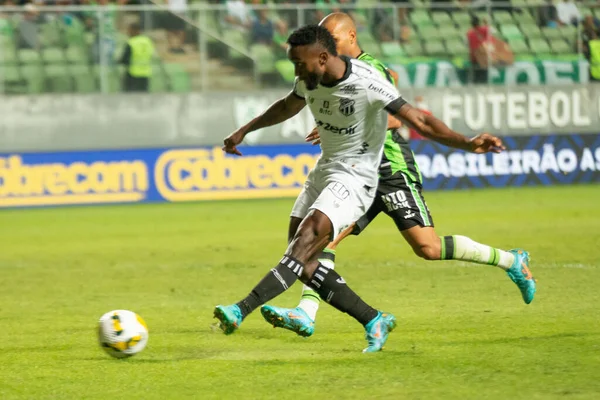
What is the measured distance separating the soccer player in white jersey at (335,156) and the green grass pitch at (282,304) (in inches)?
14.1

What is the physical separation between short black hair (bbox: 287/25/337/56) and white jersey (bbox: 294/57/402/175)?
0.21 metres

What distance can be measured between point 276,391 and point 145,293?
4.43m

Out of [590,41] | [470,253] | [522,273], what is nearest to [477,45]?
[590,41]

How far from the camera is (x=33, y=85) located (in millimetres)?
20047

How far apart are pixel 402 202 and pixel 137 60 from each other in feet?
45.1

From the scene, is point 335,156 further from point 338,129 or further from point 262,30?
point 262,30

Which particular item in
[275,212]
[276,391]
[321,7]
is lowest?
[275,212]

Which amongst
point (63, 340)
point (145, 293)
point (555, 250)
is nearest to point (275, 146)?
point (555, 250)

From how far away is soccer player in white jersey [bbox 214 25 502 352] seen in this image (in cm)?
629

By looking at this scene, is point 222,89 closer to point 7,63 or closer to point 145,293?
point 7,63

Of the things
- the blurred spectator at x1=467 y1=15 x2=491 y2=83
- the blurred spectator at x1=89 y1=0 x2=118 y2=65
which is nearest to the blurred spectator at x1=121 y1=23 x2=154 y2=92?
the blurred spectator at x1=89 y1=0 x2=118 y2=65

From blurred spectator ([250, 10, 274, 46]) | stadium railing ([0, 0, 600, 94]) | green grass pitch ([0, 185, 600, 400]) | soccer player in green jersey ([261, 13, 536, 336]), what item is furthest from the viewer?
blurred spectator ([250, 10, 274, 46])

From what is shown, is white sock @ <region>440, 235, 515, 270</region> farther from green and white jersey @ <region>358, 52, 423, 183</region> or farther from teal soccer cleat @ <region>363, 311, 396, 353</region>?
teal soccer cleat @ <region>363, 311, 396, 353</region>

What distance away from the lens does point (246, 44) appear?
21.0 meters
